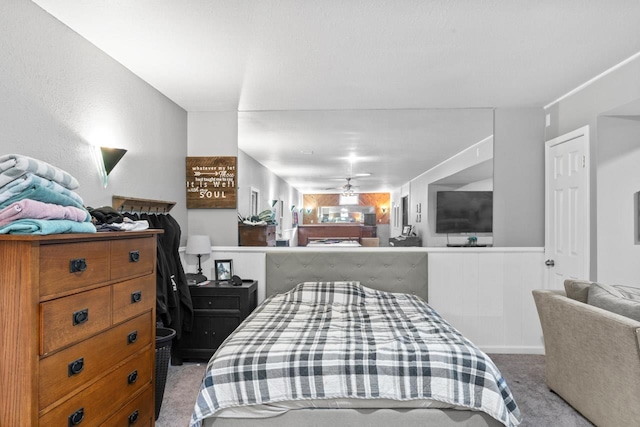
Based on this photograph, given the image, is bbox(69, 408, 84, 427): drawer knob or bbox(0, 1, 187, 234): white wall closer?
bbox(69, 408, 84, 427): drawer knob

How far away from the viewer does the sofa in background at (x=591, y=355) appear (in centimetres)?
221

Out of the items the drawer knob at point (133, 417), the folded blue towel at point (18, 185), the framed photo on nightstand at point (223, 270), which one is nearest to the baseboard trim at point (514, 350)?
the framed photo on nightstand at point (223, 270)

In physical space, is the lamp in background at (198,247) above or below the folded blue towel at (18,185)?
below

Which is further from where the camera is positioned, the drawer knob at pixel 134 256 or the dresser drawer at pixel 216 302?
the dresser drawer at pixel 216 302

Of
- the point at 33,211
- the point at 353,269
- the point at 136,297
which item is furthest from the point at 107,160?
the point at 353,269

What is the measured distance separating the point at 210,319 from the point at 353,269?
1.46m

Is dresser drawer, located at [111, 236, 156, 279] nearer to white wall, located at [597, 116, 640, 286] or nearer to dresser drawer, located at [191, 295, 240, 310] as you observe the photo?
dresser drawer, located at [191, 295, 240, 310]

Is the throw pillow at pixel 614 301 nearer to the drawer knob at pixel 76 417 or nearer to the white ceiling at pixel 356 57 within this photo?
the white ceiling at pixel 356 57

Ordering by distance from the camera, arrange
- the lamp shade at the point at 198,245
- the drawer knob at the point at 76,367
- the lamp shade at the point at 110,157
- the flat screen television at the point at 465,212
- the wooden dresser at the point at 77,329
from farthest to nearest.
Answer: the flat screen television at the point at 465,212, the lamp shade at the point at 198,245, the lamp shade at the point at 110,157, the drawer knob at the point at 76,367, the wooden dresser at the point at 77,329

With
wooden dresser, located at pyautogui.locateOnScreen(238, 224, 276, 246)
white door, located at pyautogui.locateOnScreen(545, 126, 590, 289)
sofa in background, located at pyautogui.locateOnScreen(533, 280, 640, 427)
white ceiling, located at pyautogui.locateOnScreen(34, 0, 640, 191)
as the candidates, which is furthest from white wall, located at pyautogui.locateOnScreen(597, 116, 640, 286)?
wooden dresser, located at pyautogui.locateOnScreen(238, 224, 276, 246)

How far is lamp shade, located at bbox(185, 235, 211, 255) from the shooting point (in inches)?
160

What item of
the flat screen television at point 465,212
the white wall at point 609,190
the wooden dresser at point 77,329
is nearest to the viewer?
the wooden dresser at point 77,329

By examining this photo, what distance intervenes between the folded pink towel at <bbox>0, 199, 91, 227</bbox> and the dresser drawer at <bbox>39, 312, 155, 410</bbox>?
1.76 ft

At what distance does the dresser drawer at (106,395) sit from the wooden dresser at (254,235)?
2.03 meters
